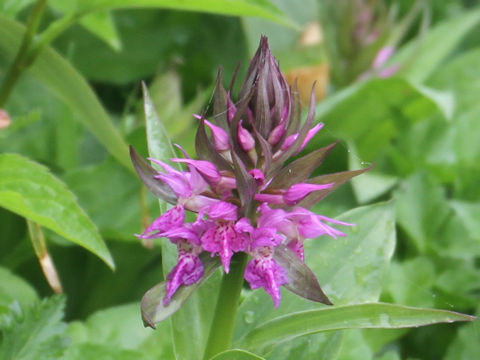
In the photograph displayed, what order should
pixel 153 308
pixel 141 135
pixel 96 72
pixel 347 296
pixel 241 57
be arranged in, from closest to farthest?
pixel 153 308 → pixel 347 296 → pixel 141 135 → pixel 96 72 → pixel 241 57

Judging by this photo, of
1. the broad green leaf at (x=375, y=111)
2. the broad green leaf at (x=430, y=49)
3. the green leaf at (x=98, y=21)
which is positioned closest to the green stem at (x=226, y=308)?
the green leaf at (x=98, y=21)

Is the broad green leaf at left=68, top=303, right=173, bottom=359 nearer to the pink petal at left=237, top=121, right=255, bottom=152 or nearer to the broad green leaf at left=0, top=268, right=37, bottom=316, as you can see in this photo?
the broad green leaf at left=0, top=268, right=37, bottom=316

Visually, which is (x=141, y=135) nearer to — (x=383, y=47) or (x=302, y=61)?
(x=302, y=61)

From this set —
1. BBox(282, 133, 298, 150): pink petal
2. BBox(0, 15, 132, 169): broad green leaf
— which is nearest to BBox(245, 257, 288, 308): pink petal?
BBox(282, 133, 298, 150): pink petal

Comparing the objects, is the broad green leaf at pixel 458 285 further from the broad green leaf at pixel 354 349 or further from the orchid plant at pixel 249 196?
the orchid plant at pixel 249 196

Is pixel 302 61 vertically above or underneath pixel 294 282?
above

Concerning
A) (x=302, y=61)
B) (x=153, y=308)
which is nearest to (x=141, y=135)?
(x=153, y=308)

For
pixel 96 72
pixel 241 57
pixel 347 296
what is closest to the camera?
pixel 347 296

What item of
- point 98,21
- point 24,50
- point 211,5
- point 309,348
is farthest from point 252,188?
point 98,21
